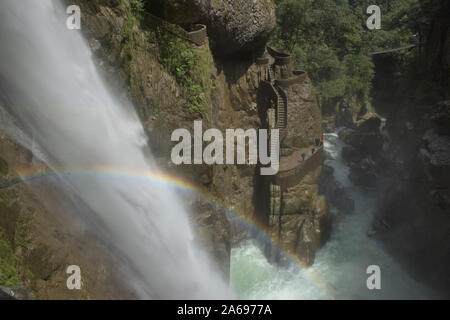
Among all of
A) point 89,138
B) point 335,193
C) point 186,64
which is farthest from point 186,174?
point 335,193

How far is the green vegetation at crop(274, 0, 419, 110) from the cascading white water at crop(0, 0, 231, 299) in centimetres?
2066

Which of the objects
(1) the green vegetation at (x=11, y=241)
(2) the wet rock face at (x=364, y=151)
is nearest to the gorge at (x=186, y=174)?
(1) the green vegetation at (x=11, y=241)

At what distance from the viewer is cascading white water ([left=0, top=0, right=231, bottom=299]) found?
6.08m

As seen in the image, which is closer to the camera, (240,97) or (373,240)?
(240,97)

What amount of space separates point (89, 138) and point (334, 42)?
31.3 metres

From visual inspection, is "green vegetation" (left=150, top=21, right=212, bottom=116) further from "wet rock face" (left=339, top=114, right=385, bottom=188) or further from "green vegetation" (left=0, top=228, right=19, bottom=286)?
"wet rock face" (left=339, top=114, right=385, bottom=188)

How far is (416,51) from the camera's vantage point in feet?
84.8

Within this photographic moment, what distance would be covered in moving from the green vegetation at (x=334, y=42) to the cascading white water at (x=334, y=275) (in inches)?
572

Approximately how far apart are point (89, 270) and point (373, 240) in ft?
58.6

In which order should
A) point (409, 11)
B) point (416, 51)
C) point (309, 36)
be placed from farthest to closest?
point (409, 11)
point (309, 36)
point (416, 51)

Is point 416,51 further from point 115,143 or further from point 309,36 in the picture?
point 115,143

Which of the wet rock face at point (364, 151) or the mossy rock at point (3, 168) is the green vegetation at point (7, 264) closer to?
the mossy rock at point (3, 168)

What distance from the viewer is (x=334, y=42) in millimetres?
31844

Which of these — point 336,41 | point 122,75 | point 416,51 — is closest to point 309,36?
point 336,41
